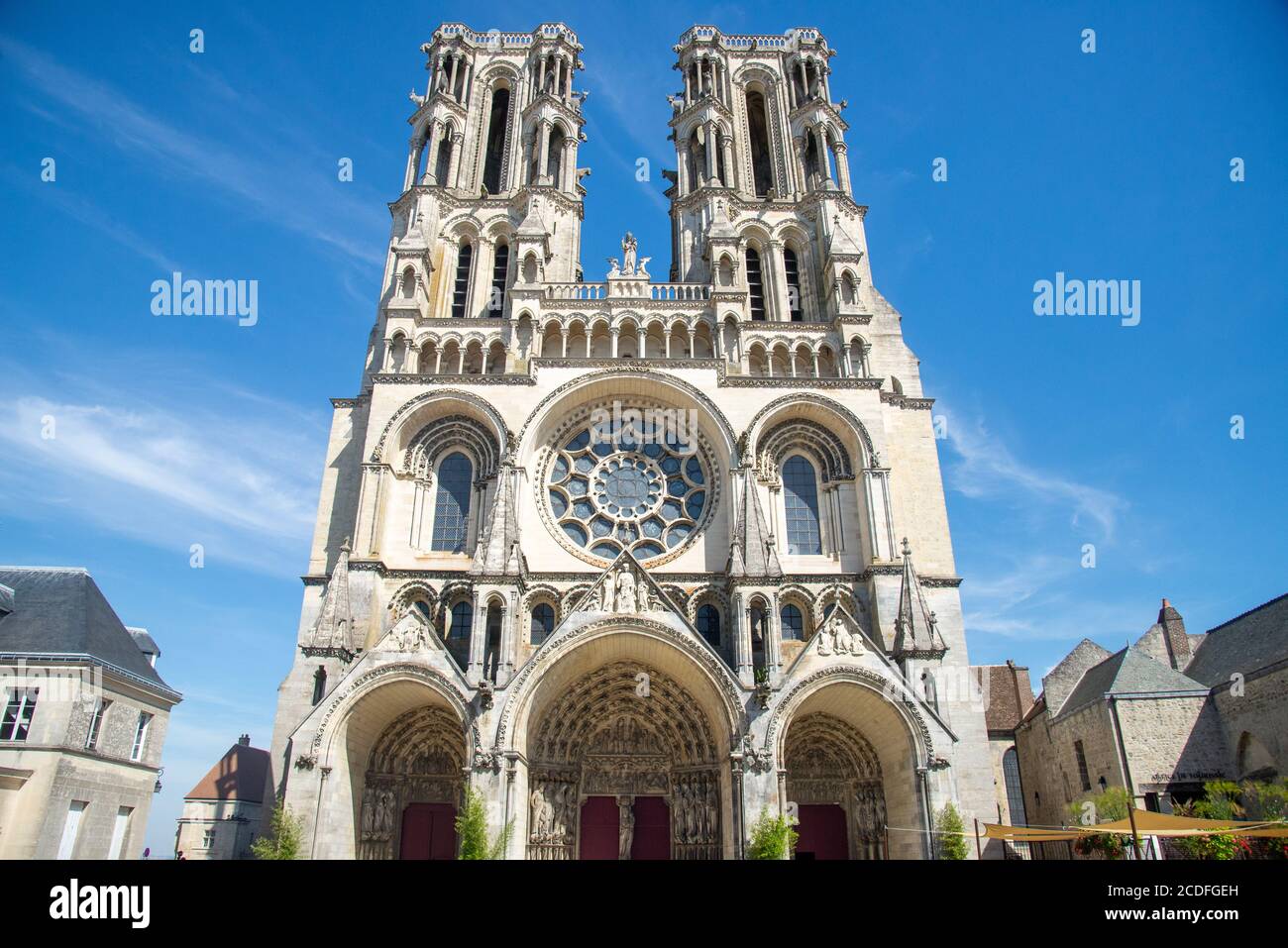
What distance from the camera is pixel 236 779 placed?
120ft

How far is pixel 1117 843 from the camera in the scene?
14930mm

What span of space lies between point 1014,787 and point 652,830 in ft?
57.6

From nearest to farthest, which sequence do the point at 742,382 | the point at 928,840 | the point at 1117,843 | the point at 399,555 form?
the point at 1117,843 < the point at 928,840 < the point at 399,555 < the point at 742,382

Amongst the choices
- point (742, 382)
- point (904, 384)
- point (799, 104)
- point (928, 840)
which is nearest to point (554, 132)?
point (799, 104)

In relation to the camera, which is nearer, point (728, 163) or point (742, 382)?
point (742, 382)

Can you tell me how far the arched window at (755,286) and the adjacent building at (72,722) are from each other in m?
21.2

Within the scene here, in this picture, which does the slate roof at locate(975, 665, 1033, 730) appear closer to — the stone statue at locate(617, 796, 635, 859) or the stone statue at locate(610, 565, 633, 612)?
the stone statue at locate(617, 796, 635, 859)

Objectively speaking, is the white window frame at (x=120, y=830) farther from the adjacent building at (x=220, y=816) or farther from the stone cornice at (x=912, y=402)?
the stone cornice at (x=912, y=402)

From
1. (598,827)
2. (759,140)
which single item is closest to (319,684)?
(598,827)

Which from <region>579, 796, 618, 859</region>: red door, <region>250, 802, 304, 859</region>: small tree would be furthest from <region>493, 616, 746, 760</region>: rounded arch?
<region>250, 802, 304, 859</region>: small tree

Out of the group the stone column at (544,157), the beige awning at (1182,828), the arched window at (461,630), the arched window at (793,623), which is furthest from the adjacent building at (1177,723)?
the stone column at (544,157)
